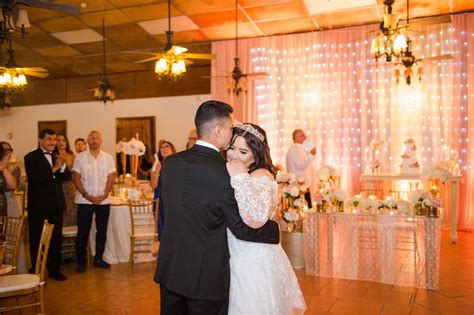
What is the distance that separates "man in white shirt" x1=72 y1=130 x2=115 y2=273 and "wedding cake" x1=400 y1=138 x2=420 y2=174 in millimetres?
4626

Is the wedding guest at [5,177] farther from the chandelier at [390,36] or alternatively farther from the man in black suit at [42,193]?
the chandelier at [390,36]

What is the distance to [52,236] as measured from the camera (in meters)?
4.94

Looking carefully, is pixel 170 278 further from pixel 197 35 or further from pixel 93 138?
pixel 197 35

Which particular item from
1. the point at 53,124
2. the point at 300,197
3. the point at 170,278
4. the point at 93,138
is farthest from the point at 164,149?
the point at 53,124

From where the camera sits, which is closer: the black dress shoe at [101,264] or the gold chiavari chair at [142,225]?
the gold chiavari chair at [142,225]

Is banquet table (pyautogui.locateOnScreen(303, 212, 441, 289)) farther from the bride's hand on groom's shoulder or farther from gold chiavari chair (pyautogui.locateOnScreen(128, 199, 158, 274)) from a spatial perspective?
the bride's hand on groom's shoulder

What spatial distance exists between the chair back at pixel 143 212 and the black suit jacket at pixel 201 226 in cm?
337

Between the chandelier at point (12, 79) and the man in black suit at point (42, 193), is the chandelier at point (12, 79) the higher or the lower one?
the higher one

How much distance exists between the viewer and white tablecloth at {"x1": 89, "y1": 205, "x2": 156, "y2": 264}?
5770 mm

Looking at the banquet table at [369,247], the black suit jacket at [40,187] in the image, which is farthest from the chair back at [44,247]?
the banquet table at [369,247]

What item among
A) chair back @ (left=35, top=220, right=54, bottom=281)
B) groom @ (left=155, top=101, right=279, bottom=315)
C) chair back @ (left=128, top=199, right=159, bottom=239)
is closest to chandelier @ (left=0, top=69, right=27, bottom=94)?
chair back @ (left=128, top=199, right=159, bottom=239)

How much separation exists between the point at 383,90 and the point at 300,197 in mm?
4074

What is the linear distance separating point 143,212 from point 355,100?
4.99m

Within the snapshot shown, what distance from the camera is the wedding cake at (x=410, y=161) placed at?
719 centimetres
